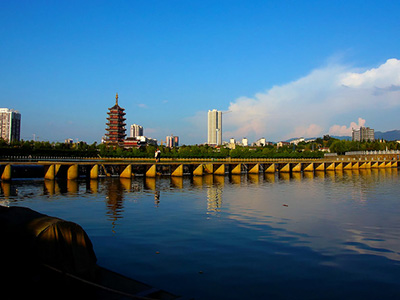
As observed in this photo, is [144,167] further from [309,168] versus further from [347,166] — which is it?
[347,166]

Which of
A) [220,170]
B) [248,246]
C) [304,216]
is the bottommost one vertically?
[304,216]

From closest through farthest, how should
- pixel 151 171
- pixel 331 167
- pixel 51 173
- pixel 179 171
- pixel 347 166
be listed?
1. pixel 51 173
2. pixel 151 171
3. pixel 179 171
4. pixel 331 167
5. pixel 347 166

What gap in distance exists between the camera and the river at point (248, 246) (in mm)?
11188

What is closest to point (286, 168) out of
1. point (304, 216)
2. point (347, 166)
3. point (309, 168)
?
point (309, 168)

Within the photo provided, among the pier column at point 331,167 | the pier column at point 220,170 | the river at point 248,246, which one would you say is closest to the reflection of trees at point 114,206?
the river at point 248,246

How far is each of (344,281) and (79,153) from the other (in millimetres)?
131087

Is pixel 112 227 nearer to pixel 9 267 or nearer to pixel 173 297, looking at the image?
pixel 9 267

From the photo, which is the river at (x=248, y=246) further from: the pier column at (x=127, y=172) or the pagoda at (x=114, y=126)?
the pagoda at (x=114, y=126)

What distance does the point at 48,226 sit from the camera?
9172 mm

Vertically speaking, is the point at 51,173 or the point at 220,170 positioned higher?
the point at 51,173

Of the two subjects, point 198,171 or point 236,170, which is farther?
point 236,170

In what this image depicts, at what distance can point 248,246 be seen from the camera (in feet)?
52.1

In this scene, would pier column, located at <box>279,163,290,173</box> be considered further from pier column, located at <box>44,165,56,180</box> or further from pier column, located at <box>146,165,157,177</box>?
pier column, located at <box>44,165,56,180</box>

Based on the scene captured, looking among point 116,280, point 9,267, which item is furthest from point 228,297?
point 9,267
